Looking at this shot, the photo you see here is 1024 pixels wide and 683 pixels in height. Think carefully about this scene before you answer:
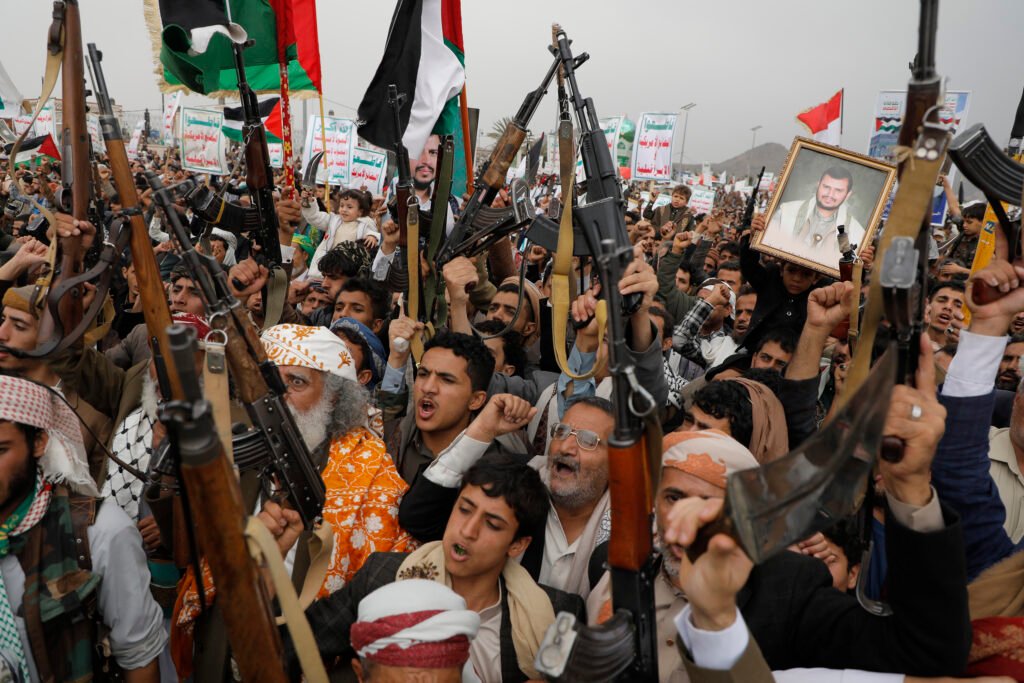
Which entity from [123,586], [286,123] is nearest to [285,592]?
[123,586]

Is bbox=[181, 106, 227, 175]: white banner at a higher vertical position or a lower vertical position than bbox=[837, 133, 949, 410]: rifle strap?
lower

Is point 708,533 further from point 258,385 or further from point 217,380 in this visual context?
point 258,385

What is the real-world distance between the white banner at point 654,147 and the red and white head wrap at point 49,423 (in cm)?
1132

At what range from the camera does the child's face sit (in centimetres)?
831

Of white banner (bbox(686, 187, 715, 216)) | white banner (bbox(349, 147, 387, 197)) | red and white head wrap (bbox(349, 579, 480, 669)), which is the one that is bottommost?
white banner (bbox(686, 187, 715, 216))

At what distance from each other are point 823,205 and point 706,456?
2657 millimetres

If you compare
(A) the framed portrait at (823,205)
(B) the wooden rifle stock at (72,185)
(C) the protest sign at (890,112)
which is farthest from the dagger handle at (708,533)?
(C) the protest sign at (890,112)

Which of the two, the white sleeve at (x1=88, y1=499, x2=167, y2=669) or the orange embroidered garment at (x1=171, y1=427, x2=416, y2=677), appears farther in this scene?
the orange embroidered garment at (x1=171, y1=427, x2=416, y2=677)

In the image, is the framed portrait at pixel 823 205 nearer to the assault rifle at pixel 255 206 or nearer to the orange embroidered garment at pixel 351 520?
the orange embroidered garment at pixel 351 520

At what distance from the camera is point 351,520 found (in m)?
2.57

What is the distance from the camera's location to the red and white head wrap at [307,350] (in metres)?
2.91

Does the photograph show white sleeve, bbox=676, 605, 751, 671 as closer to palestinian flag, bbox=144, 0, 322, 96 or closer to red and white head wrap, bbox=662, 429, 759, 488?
red and white head wrap, bbox=662, 429, 759, 488

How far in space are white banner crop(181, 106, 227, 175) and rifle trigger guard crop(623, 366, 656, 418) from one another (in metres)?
10.9

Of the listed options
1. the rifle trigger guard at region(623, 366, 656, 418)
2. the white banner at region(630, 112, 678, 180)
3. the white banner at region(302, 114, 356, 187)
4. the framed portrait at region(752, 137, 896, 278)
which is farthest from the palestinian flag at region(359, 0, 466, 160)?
the white banner at region(630, 112, 678, 180)
